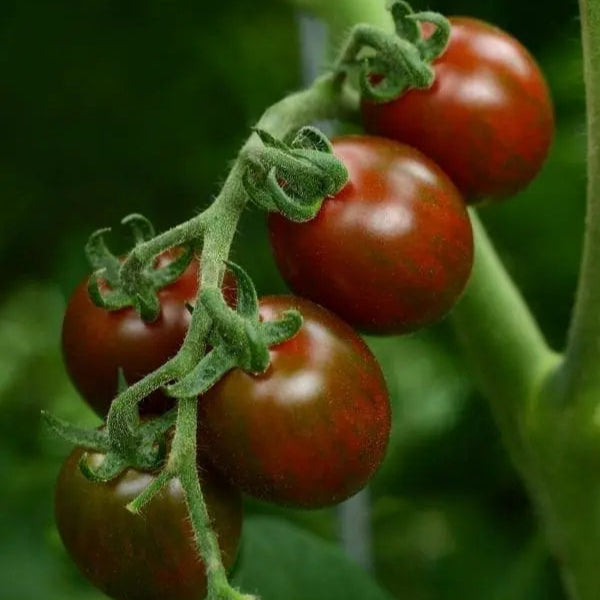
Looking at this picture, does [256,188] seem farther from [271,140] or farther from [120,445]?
[120,445]

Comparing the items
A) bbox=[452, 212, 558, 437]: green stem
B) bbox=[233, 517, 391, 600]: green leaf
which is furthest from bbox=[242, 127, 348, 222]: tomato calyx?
bbox=[233, 517, 391, 600]: green leaf

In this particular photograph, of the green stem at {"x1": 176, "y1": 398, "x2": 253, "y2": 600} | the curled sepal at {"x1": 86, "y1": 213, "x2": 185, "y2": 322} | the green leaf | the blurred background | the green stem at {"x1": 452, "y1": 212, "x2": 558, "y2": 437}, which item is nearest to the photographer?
the green stem at {"x1": 176, "y1": 398, "x2": 253, "y2": 600}

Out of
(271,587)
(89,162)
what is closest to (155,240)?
(271,587)

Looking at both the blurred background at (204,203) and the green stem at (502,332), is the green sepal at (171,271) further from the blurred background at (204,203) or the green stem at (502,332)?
the blurred background at (204,203)

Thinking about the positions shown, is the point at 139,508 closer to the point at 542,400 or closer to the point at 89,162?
the point at 542,400

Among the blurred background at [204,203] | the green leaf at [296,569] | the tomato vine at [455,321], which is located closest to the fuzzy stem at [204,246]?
the tomato vine at [455,321]

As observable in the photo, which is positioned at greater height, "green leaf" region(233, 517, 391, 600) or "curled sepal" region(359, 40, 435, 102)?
"curled sepal" region(359, 40, 435, 102)

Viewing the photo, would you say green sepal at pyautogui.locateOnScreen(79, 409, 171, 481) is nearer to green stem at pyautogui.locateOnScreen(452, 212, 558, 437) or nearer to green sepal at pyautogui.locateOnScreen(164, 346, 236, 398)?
green sepal at pyautogui.locateOnScreen(164, 346, 236, 398)
